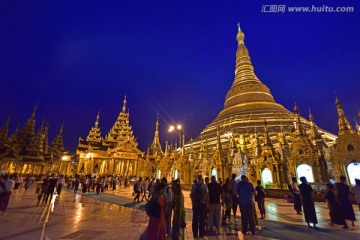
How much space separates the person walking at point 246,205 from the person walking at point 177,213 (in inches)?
73.5

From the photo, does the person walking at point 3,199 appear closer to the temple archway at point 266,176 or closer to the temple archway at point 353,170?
the temple archway at point 266,176

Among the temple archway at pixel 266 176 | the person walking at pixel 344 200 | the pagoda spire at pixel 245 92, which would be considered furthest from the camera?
the pagoda spire at pixel 245 92

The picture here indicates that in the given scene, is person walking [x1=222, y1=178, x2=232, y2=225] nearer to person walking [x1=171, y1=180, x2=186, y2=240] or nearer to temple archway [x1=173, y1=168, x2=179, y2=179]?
person walking [x1=171, y1=180, x2=186, y2=240]

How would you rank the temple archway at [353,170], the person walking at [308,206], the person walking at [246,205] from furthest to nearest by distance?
the temple archway at [353,170], the person walking at [308,206], the person walking at [246,205]

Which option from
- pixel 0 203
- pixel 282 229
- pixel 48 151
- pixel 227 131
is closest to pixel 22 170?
pixel 48 151

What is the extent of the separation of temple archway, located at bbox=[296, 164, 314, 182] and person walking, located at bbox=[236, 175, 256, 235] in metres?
12.7

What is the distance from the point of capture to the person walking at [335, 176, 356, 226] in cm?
632

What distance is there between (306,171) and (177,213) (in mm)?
15025

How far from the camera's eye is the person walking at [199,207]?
16.7 feet

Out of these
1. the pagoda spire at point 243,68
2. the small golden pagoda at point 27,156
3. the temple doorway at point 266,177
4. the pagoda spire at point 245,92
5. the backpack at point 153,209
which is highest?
the pagoda spire at point 243,68

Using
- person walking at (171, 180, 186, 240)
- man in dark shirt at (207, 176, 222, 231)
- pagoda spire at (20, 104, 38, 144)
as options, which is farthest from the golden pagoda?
pagoda spire at (20, 104, 38, 144)

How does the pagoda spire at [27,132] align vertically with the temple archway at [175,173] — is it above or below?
above

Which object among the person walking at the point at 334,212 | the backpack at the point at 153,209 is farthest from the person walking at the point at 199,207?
the person walking at the point at 334,212

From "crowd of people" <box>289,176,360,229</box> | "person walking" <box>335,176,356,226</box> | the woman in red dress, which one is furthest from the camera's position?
"person walking" <box>335,176,356,226</box>
